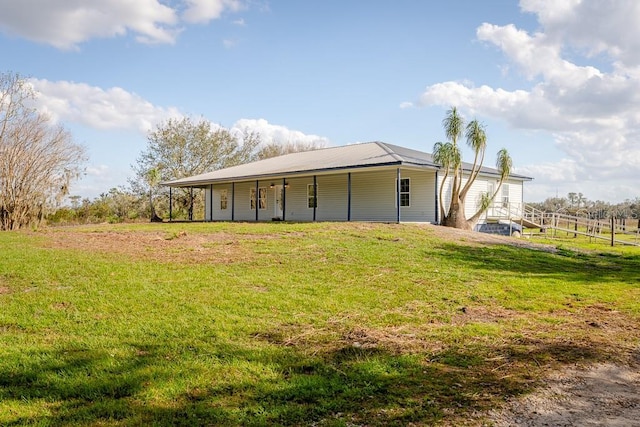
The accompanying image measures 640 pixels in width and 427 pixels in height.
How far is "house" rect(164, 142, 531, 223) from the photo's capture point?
68.7 ft

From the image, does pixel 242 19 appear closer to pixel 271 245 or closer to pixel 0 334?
pixel 271 245

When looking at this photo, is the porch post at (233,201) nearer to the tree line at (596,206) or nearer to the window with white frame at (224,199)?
the window with white frame at (224,199)

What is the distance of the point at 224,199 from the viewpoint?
3297cm

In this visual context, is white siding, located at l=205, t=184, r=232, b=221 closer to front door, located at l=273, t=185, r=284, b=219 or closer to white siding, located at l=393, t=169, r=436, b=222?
front door, located at l=273, t=185, r=284, b=219

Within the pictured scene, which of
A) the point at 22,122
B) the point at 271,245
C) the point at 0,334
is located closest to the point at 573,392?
the point at 0,334

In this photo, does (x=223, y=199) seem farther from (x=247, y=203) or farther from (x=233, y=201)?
(x=233, y=201)

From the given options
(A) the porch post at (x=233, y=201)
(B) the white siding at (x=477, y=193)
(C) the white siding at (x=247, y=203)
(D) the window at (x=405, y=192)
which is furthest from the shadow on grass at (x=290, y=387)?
(C) the white siding at (x=247, y=203)

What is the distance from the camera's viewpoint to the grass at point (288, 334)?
3.54 metres

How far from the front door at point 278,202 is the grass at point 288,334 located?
17.1m

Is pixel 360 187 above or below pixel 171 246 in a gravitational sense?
above

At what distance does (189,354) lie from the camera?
4.61 m

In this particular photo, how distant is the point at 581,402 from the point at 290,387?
2.38m

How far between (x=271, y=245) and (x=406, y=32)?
8.06 m

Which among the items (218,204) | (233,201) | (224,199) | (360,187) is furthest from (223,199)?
(360,187)
